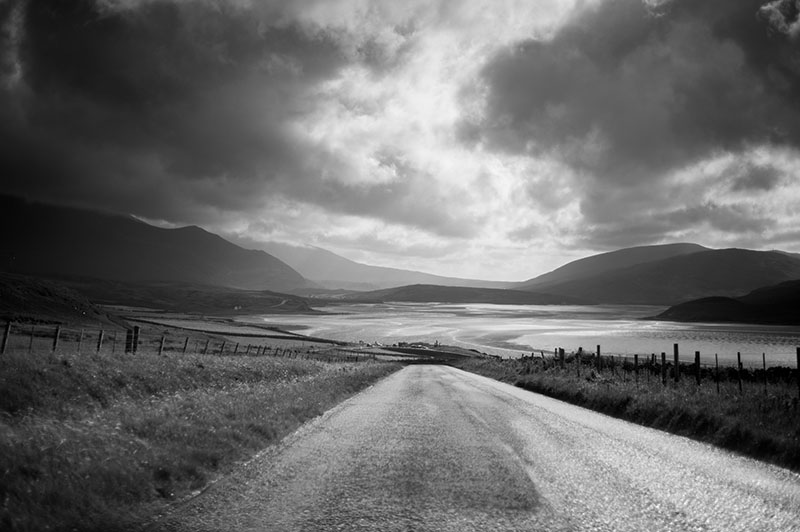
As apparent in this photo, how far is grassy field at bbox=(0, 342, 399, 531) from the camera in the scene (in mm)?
6336

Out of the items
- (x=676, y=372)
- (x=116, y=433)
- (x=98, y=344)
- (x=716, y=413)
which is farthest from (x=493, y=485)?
(x=98, y=344)

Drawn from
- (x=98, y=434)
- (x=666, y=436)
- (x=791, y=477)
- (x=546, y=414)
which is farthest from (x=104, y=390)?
(x=791, y=477)

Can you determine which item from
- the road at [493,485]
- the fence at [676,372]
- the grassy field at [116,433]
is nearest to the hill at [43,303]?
the grassy field at [116,433]

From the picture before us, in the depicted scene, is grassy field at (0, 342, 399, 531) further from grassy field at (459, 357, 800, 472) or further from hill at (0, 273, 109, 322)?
hill at (0, 273, 109, 322)

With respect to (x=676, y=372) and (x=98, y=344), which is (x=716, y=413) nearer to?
(x=676, y=372)

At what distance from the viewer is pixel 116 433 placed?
31.5 feet

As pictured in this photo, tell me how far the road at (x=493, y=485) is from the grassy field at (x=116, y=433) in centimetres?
82

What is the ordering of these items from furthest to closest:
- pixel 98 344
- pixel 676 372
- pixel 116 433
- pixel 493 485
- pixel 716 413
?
pixel 98 344 → pixel 676 372 → pixel 716 413 → pixel 116 433 → pixel 493 485

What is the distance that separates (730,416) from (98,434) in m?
16.0

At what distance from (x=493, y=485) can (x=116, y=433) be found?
7615 millimetres

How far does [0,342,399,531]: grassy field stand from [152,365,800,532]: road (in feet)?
2.70

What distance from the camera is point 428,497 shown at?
23.4 ft

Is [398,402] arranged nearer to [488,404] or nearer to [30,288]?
[488,404]

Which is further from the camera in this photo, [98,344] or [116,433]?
[98,344]
